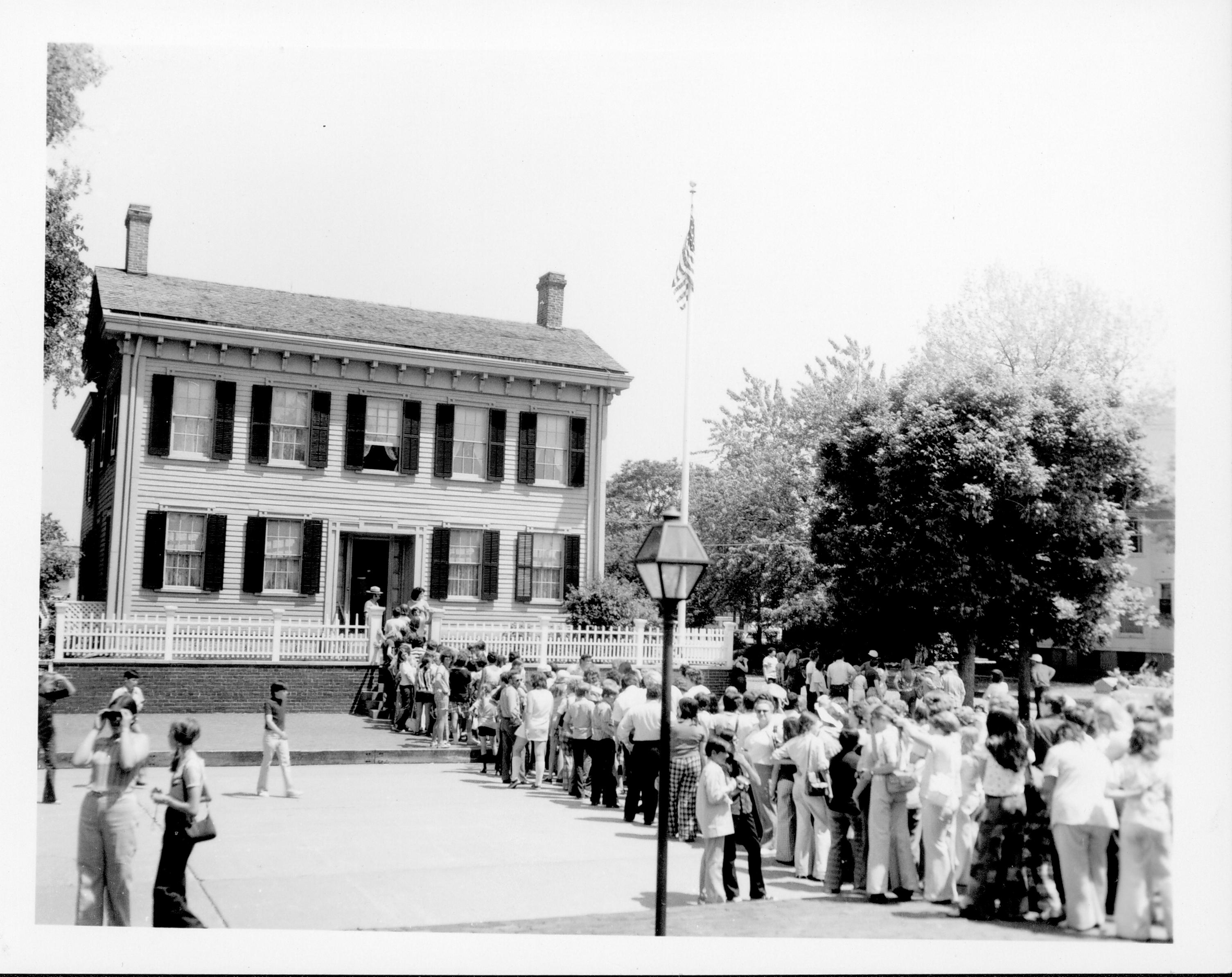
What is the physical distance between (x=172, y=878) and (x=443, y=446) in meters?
15.5

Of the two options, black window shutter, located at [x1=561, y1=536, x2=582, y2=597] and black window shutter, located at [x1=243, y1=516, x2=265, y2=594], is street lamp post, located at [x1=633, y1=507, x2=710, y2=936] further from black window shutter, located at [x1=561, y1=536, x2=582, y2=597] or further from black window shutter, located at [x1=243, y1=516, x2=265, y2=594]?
black window shutter, located at [x1=561, y1=536, x2=582, y2=597]

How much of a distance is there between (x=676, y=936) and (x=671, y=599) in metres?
2.52

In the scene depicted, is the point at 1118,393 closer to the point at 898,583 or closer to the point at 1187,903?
the point at 898,583

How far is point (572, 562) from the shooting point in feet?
77.8

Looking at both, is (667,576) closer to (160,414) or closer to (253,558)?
(253,558)

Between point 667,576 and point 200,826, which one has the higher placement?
point 667,576

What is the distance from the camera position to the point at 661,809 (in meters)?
7.84

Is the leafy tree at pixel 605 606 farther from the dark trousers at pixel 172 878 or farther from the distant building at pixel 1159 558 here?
the dark trousers at pixel 172 878

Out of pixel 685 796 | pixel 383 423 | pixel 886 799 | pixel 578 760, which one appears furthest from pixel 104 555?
pixel 886 799

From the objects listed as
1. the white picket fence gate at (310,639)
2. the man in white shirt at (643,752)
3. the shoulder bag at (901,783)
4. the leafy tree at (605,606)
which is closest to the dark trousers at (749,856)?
the shoulder bag at (901,783)

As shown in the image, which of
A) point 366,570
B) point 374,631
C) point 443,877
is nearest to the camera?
point 443,877

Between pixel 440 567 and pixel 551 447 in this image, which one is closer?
pixel 440 567

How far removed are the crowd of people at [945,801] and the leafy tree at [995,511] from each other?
30.3ft

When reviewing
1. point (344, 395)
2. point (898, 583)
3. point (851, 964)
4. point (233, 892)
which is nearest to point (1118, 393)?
point (898, 583)
